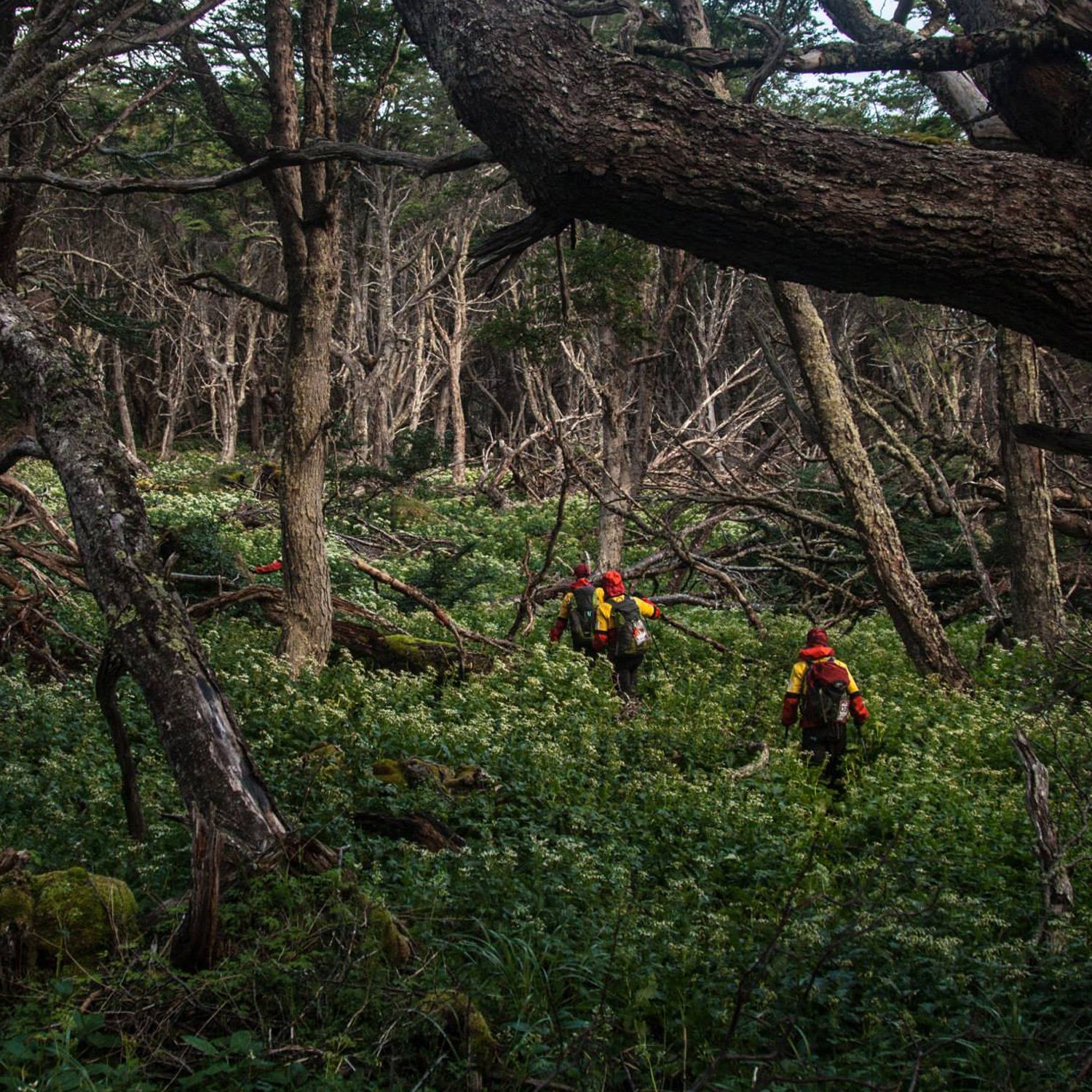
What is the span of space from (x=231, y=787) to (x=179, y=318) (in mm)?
34386

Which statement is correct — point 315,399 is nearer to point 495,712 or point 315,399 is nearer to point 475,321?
point 495,712

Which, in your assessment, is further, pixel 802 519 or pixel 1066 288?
pixel 802 519

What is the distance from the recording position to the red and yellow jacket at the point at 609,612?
1087 centimetres

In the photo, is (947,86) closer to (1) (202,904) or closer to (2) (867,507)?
(2) (867,507)

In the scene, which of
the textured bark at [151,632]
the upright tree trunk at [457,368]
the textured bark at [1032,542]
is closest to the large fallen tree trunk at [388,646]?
the textured bark at [1032,542]

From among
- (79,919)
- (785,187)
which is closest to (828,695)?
(79,919)

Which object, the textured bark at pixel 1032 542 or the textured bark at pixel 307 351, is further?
the textured bark at pixel 1032 542

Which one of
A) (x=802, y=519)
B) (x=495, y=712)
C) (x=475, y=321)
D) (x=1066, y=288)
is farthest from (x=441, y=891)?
(x=475, y=321)

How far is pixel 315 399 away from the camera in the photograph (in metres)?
10.1

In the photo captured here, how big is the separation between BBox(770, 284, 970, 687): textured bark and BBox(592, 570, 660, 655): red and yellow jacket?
7.39 ft

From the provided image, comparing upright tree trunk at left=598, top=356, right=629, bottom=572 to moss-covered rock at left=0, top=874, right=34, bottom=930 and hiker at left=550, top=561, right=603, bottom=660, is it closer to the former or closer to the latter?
hiker at left=550, top=561, right=603, bottom=660

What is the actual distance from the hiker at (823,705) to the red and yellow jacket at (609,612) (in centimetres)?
208

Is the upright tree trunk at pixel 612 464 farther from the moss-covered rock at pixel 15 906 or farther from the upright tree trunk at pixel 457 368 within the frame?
the upright tree trunk at pixel 457 368

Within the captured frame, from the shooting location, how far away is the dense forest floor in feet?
11.3
